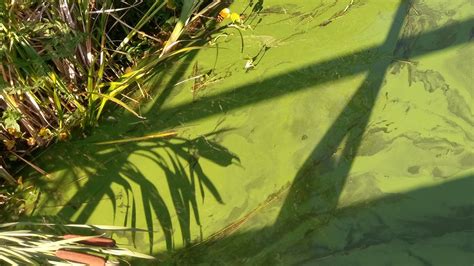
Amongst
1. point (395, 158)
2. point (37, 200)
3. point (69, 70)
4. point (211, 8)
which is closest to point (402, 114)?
point (395, 158)

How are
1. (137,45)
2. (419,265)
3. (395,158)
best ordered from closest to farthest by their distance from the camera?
(419,265)
(395,158)
(137,45)

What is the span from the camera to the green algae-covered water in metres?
1.67

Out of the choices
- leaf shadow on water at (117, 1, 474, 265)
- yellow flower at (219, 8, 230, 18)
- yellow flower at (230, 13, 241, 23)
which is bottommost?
leaf shadow on water at (117, 1, 474, 265)

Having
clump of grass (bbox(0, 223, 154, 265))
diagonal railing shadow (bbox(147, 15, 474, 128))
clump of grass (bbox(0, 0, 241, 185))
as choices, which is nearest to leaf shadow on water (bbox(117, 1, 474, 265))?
diagonal railing shadow (bbox(147, 15, 474, 128))

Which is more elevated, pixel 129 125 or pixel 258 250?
pixel 129 125

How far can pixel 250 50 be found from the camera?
1.88 meters

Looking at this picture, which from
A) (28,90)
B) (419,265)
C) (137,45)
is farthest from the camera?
(137,45)

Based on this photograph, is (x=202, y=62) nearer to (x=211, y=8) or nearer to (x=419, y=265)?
Answer: (x=211, y=8)

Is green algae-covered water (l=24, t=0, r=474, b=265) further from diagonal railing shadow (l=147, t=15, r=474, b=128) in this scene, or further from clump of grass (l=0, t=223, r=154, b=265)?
clump of grass (l=0, t=223, r=154, b=265)

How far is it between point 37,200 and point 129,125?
38 cm

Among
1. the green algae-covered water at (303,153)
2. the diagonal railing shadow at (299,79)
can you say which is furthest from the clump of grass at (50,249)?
the diagonal railing shadow at (299,79)

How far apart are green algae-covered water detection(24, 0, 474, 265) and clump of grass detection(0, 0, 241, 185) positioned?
3.3 inches

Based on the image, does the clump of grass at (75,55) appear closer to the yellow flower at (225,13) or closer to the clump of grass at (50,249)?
the yellow flower at (225,13)

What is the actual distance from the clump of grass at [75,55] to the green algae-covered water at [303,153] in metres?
0.08
